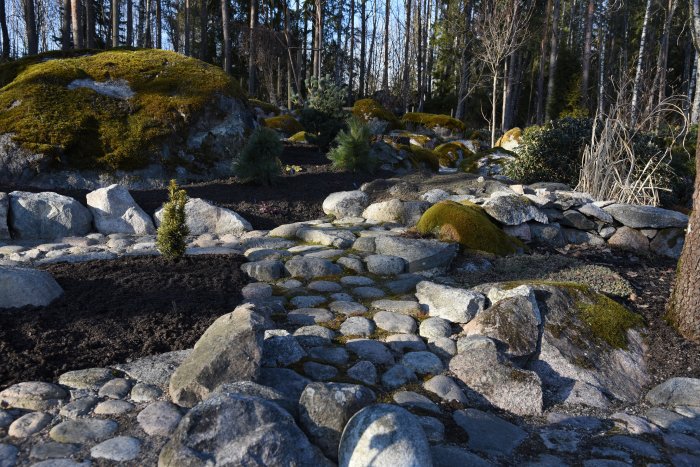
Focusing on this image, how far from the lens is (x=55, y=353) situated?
110 inches

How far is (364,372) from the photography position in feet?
9.50

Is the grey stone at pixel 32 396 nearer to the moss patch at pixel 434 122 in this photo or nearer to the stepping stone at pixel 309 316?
the stepping stone at pixel 309 316

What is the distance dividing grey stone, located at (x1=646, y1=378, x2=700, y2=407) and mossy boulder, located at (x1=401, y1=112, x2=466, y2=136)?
1727 centimetres

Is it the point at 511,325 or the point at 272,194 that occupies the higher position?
the point at 272,194

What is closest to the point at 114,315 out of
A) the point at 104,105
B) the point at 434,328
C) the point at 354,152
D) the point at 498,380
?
the point at 434,328

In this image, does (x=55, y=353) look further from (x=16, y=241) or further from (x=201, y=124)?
(x=201, y=124)

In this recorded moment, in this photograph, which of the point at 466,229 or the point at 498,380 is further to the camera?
the point at 466,229

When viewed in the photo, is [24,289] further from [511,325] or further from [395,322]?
[511,325]

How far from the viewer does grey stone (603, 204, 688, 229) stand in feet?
20.8

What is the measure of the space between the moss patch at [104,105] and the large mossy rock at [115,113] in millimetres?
14

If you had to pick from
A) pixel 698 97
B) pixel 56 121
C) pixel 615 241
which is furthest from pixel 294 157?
pixel 698 97

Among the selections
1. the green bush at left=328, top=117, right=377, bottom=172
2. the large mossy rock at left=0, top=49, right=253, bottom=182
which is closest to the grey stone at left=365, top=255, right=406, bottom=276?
the green bush at left=328, top=117, right=377, bottom=172

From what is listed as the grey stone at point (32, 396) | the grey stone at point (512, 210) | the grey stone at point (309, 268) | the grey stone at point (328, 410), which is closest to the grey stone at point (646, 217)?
the grey stone at point (512, 210)

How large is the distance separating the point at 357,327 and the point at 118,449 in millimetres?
1713
